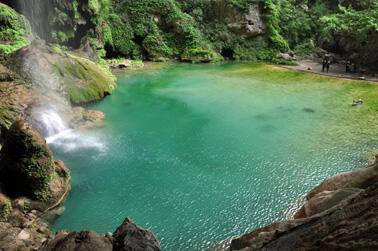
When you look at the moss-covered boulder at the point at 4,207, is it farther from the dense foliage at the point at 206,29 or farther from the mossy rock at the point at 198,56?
the mossy rock at the point at 198,56

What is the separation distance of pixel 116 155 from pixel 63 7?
59.2ft

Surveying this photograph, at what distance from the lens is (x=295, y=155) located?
34.6ft

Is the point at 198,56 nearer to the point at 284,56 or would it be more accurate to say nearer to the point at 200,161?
the point at 284,56

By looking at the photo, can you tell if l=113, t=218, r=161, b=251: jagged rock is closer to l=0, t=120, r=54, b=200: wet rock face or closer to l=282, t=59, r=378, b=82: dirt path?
l=0, t=120, r=54, b=200: wet rock face

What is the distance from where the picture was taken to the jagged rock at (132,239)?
16.2 feet

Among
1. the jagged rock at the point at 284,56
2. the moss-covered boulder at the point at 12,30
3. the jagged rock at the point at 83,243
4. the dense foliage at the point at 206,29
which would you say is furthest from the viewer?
the jagged rock at the point at 284,56

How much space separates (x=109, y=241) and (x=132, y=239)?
425 mm

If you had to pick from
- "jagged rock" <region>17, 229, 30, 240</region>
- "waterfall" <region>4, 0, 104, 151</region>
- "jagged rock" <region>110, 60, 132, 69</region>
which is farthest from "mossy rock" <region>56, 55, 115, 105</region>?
"jagged rock" <region>17, 229, 30, 240</region>

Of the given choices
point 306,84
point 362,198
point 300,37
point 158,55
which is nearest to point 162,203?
point 362,198

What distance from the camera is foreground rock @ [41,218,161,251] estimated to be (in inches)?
185

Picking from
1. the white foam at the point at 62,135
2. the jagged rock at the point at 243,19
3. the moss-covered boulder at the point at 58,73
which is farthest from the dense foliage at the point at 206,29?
the white foam at the point at 62,135

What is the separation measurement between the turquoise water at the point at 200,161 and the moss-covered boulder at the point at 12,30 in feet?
18.2

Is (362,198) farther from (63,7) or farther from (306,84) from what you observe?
(63,7)

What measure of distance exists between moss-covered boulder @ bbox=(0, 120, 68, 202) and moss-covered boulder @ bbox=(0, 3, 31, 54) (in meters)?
9.14
